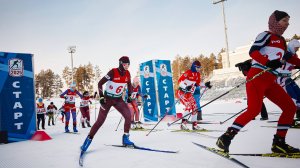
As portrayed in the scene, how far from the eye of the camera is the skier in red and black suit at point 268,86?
2955mm

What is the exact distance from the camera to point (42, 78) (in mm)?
79375

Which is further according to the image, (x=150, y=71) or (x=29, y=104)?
(x=150, y=71)

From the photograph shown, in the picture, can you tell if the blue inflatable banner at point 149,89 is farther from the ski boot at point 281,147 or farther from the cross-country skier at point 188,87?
the ski boot at point 281,147

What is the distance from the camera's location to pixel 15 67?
7.14 m

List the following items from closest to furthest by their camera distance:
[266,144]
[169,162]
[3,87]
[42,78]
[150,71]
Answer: [169,162] < [266,144] < [3,87] < [150,71] < [42,78]

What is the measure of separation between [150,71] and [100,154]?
7.92 m

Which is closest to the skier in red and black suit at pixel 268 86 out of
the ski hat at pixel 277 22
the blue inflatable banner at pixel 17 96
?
the ski hat at pixel 277 22

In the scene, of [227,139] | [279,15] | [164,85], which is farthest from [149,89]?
[279,15]

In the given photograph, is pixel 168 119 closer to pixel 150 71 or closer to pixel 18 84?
pixel 150 71

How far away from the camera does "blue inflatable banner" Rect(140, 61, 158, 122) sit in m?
11.4

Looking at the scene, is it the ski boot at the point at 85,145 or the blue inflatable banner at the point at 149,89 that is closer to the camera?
the ski boot at the point at 85,145

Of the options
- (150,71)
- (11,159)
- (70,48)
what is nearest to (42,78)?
(70,48)

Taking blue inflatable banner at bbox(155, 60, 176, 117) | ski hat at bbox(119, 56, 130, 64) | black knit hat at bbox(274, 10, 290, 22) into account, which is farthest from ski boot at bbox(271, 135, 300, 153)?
blue inflatable banner at bbox(155, 60, 176, 117)

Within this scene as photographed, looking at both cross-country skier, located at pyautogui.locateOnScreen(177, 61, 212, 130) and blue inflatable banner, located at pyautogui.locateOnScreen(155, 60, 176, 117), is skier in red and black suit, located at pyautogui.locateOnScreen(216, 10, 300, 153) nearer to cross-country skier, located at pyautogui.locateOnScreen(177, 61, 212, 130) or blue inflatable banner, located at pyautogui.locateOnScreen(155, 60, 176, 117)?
cross-country skier, located at pyautogui.locateOnScreen(177, 61, 212, 130)
